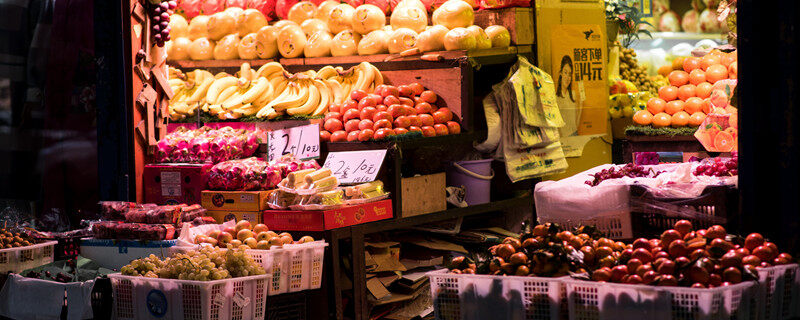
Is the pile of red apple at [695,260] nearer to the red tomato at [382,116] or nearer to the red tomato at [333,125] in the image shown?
the red tomato at [382,116]

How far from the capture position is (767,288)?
3.45 m

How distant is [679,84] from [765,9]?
12.0 feet

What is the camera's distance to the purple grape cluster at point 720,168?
16.0ft

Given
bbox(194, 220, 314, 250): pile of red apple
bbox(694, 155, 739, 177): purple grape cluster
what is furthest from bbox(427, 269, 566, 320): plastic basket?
bbox(694, 155, 739, 177): purple grape cluster

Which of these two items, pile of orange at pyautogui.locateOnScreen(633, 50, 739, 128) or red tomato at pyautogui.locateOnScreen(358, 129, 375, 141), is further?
pile of orange at pyautogui.locateOnScreen(633, 50, 739, 128)

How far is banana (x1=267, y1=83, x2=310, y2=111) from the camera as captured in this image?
646 cm

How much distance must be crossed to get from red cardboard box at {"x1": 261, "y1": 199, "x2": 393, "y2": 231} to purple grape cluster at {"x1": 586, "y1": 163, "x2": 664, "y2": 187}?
1357 millimetres

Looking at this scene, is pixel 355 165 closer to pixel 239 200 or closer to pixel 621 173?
pixel 239 200

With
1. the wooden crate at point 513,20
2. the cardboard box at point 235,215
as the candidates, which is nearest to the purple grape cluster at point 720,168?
the wooden crate at point 513,20

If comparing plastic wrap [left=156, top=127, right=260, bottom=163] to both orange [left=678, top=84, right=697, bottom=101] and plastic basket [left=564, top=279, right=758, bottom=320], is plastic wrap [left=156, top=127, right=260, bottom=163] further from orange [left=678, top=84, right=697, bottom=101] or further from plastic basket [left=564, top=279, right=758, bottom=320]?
orange [left=678, top=84, right=697, bottom=101]

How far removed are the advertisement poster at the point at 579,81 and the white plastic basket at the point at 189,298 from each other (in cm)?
370

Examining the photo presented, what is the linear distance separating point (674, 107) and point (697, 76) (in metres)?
0.29

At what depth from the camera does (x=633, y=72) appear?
10.1m

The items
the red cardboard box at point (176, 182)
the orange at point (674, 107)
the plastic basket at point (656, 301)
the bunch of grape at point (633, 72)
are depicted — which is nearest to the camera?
the plastic basket at point (656, 301)
